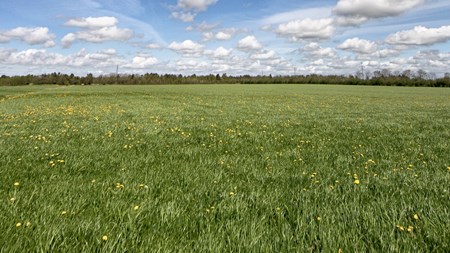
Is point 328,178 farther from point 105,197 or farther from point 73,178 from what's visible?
point 73,178

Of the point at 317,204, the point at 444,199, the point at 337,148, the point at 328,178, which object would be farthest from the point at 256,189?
the point at 337,148

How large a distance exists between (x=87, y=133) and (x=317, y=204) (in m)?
7.25

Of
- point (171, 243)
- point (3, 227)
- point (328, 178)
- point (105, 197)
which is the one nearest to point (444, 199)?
point (328, 178)

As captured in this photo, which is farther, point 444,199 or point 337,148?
point 337,148

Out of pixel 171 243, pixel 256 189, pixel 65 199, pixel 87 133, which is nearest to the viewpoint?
pixel 171 243

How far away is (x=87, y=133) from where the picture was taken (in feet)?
28.1

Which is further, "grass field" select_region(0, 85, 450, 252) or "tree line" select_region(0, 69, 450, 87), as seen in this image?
"tree line" select_region(0, 69, 450, 87)

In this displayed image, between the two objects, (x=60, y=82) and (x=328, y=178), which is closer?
(x=328, y=178)

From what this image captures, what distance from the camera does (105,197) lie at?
3682mm

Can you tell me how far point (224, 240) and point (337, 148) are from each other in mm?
5408

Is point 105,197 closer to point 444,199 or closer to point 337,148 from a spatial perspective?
point 444,199

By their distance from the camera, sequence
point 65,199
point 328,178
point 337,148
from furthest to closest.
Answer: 1. point 337,148
2. point 328,178
3. point 65,199

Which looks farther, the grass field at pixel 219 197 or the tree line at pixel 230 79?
the tree line at pixel 230 79

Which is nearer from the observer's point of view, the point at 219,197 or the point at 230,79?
the point at 219,197
